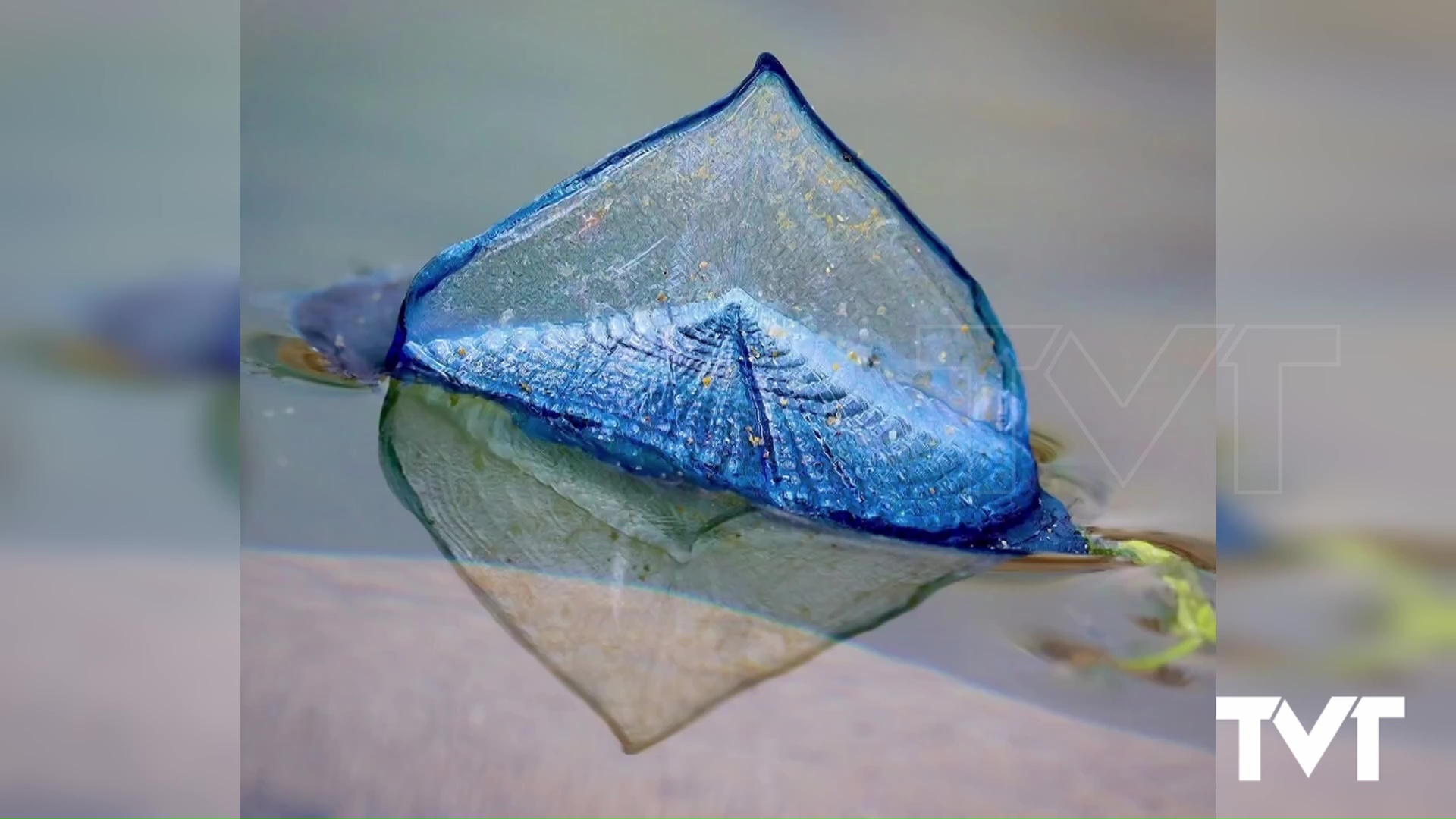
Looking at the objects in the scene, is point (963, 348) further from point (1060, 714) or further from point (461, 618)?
point (461, 618)

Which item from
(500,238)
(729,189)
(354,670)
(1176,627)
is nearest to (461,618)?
(354,670)

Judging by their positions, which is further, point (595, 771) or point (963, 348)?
point (963, 348)

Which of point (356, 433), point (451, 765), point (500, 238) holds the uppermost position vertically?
point (500, 238)
